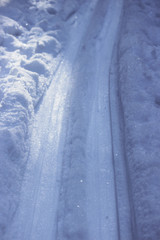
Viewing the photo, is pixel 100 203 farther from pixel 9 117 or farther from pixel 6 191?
pixel 9 117

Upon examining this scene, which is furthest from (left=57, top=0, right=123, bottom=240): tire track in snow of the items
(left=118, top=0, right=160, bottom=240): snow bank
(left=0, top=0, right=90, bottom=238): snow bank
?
(left=0, top=0, right=90, bottom=238): snow bank

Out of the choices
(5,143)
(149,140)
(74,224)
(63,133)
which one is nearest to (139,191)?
(149,140)

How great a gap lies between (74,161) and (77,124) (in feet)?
1.40

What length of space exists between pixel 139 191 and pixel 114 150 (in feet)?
1.53

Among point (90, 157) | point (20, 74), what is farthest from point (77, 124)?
point (20, 74)

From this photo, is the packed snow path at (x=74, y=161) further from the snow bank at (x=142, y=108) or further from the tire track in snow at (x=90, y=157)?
the snow bank at (x=142, y=108)

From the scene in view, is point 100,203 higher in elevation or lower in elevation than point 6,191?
lower

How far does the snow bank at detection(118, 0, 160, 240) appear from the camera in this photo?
1740 millimetres

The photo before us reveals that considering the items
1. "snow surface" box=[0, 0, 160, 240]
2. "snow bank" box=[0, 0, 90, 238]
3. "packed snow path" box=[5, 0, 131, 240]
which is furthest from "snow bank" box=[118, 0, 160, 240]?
"snow bank" box=[0, 0, 90, 238]

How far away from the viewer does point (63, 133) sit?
2191mm

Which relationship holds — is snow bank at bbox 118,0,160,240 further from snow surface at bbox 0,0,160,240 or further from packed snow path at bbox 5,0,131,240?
packed snow path at bbox 5,0,131,240

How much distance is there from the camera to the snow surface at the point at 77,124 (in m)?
1.72

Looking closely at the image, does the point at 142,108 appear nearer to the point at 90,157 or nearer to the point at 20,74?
the point at 90,157

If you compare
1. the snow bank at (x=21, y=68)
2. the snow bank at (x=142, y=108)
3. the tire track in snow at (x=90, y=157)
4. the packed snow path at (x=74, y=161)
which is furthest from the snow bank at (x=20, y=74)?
the snow bank at (x=142, y=108)
